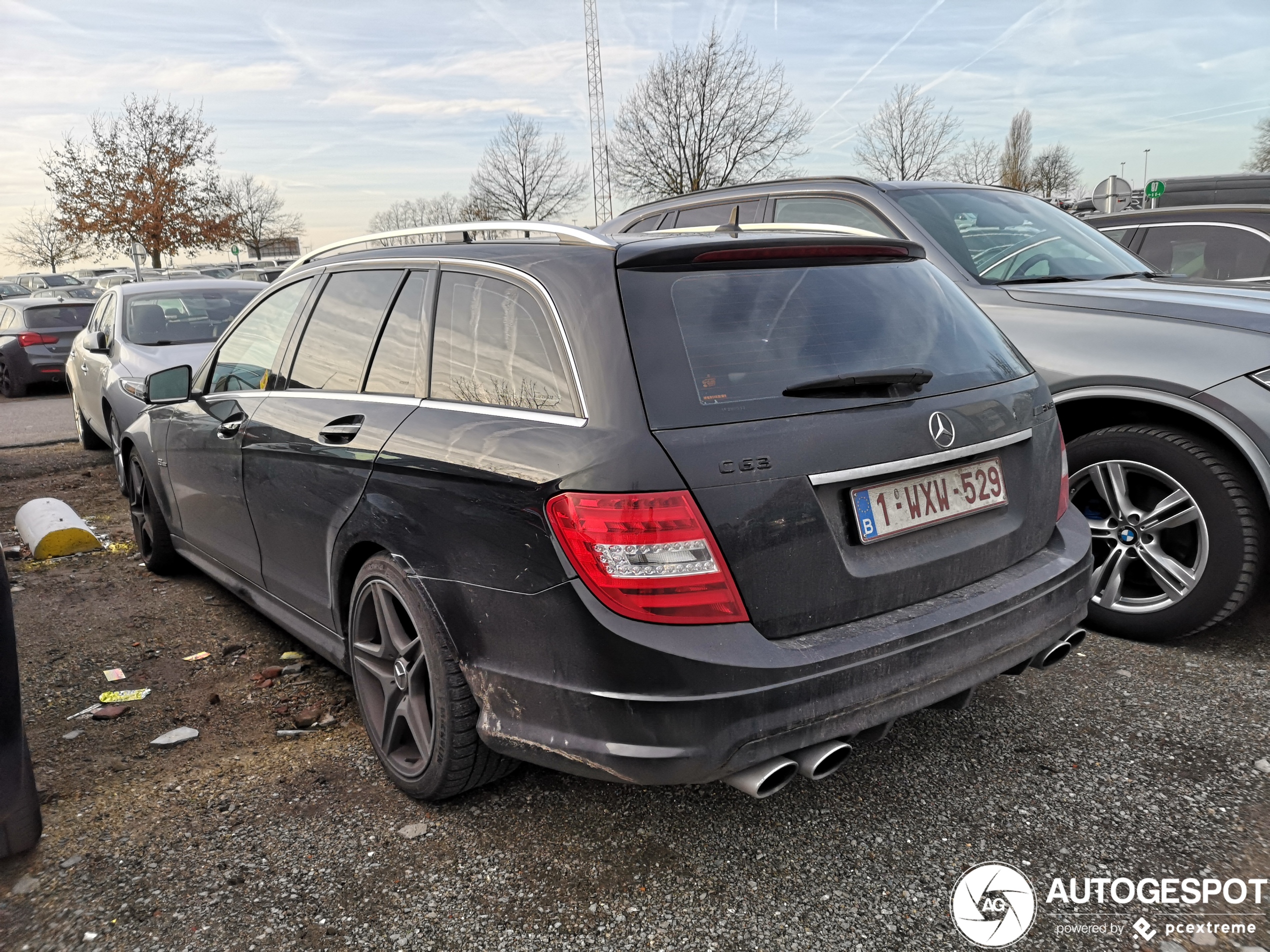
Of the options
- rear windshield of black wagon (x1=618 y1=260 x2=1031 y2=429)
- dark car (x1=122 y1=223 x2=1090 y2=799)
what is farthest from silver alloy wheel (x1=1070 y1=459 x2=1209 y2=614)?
rear windshield of black wagon (x1=618 y1=260 x2=1031 y2=429)

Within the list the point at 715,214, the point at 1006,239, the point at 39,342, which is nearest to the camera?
the point at 1006,239

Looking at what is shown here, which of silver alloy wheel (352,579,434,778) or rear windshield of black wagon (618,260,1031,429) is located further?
silver alloy wheel (352,579,434,778)

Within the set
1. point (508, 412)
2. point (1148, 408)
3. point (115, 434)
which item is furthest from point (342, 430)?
point (115, 434)

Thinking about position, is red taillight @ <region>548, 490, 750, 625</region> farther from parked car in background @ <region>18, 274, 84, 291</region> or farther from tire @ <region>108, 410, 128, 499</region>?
parked car in background @ <region>18, 274, 84, 291</region>

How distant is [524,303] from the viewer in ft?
8.90

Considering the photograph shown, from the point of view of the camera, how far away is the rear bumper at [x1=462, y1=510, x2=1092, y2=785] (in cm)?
222

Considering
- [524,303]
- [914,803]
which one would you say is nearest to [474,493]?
[524,303]

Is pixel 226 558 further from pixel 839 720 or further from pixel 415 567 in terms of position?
pixel 839 720

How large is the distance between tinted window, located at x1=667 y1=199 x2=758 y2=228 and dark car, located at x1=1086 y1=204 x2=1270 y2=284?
3054mm

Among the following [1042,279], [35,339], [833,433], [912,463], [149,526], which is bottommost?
[149,526]

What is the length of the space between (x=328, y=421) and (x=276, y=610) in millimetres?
1011

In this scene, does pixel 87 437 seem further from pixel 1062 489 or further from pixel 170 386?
pixel 1062 489

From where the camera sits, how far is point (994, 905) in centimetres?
242

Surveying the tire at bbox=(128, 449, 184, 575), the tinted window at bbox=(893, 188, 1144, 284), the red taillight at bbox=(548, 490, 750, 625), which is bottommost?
the tire at bbox=(128, 449, 184, 575)
